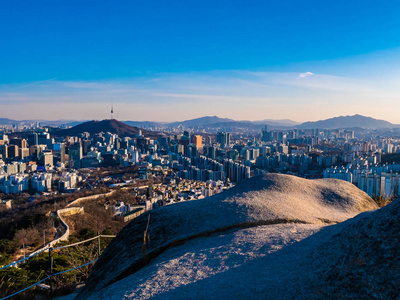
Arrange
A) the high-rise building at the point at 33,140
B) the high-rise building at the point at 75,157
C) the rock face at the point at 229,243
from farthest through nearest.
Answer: the high-rise building at the point at 33,140 < the high-rise building at the point at 75,157 < the rock face at the point at 229,243

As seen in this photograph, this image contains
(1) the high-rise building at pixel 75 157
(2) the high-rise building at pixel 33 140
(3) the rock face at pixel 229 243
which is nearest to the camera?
(3) the rock face at pixel 229 243

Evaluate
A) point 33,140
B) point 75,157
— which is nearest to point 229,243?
point 75,157

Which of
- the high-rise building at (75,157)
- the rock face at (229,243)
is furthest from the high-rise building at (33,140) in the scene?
the rock face at (229,243)

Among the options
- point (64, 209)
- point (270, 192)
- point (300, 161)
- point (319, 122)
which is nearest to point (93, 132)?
point (300, 161)

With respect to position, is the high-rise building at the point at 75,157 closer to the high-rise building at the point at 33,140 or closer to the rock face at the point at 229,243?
the high-rise building at the point at 33,140

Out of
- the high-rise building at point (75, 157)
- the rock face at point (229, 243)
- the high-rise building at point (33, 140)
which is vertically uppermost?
the rock face at point (229, 243)

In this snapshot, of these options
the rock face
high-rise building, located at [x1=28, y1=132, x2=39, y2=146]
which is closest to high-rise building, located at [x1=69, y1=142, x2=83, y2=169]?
high-rise building, located at [x1=28, y1=132, x2=39, y2=146]

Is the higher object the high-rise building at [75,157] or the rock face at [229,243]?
the rock face at [229,243]

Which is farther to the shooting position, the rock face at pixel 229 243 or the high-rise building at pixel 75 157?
the high-rise building at pixel 75 157
